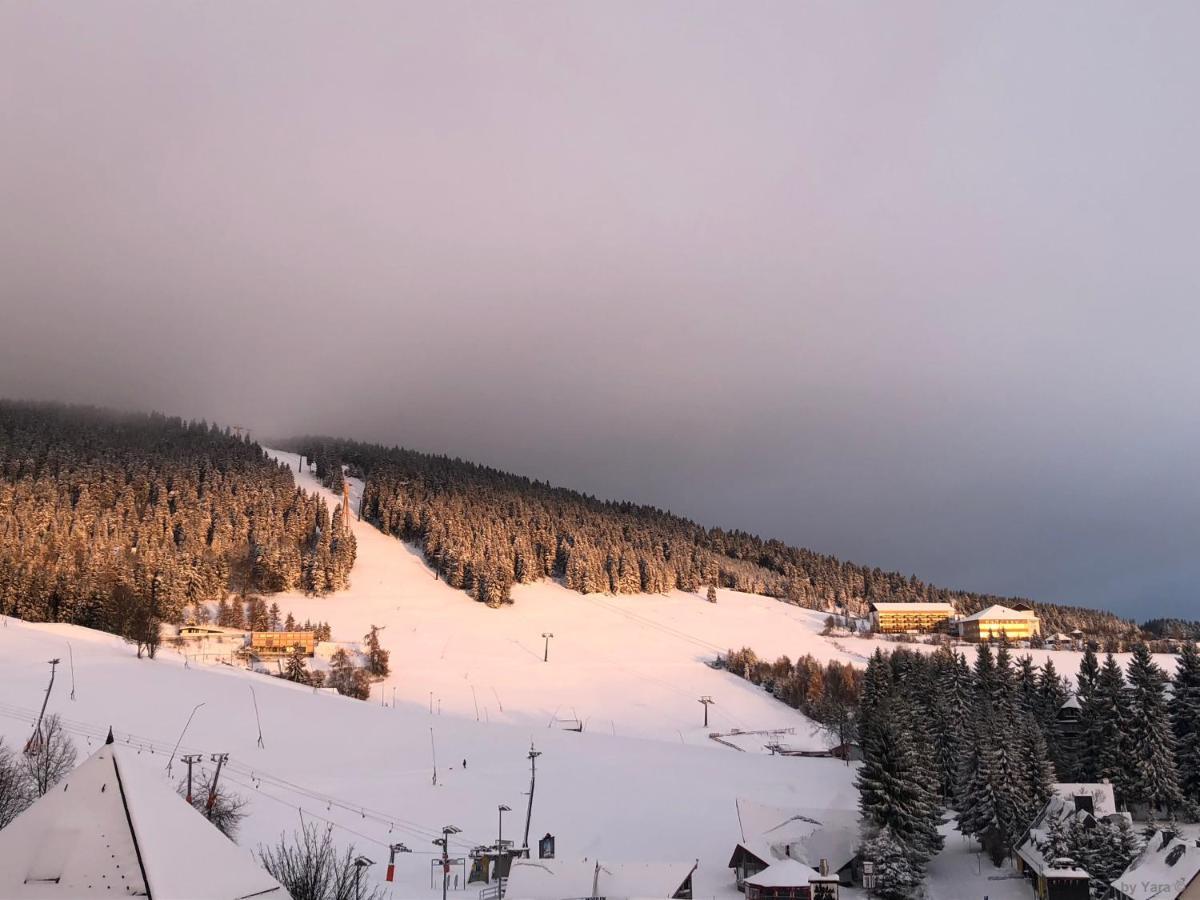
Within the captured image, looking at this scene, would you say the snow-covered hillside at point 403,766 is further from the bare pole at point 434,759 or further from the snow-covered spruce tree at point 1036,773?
the snow-covered spruce tree at point 1036,773

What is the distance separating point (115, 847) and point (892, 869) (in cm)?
4004

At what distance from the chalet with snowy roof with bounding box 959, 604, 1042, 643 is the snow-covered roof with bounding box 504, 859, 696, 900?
5042 inches

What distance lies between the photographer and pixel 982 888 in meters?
45.1

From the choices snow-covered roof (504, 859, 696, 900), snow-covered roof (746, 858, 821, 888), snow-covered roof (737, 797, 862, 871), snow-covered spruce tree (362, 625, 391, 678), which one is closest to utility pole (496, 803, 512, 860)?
snow-covered roof (504, 859, 696, 900)

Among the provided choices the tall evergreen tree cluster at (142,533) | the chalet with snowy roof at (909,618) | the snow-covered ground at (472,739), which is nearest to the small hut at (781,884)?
the snow-covered ground at (472,739)

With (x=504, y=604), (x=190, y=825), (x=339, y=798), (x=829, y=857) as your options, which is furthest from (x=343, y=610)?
(x=190, y=825)

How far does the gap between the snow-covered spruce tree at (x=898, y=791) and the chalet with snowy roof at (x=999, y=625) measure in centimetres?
11546

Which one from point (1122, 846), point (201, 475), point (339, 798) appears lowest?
point (339, 798)

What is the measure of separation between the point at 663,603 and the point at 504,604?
32342mm

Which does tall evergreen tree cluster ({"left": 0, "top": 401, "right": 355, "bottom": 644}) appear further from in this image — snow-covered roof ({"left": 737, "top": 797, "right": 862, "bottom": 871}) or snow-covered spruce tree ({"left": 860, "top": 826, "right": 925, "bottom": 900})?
snow-covered spruce tree ({"left": 860, "top": 826, "right": 925, "bottom": 900})

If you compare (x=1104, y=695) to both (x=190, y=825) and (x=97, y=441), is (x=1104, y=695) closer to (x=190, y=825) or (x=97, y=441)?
(x=190, y=825)

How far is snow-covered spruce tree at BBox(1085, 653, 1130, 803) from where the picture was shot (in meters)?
55.8

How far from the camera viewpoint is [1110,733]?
187 ft

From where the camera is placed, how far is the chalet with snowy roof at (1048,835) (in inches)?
1580
